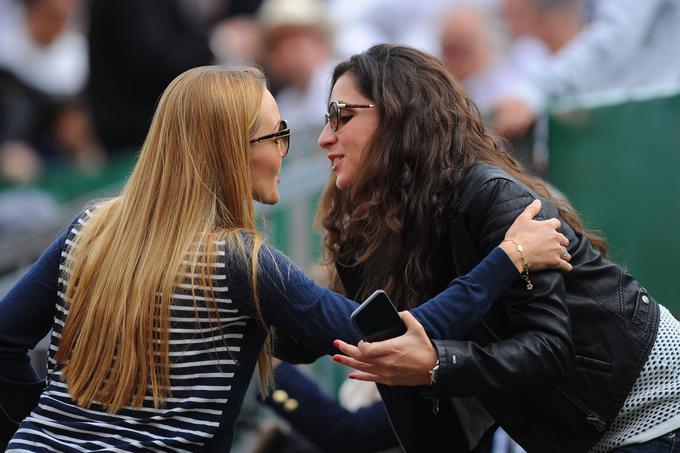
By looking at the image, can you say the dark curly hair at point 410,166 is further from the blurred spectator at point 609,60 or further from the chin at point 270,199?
the blurred spectator at point 609,60

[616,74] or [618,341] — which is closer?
[618,341]

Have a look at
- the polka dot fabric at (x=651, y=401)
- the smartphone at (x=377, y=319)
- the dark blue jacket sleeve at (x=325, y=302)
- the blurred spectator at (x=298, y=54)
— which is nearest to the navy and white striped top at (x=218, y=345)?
the dark blue jacket sleeve at (x=325, y=302)

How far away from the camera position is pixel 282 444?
542 cm

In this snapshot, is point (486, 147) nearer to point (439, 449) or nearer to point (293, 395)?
point (439, 449)

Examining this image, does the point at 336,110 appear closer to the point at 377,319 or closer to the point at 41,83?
the point at 377,319

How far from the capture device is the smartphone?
2.91 metres

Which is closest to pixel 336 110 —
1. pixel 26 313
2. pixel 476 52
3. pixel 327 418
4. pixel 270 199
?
pixel 270 199

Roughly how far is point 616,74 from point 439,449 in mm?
3940

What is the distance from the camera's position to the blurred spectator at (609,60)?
21.3 ft

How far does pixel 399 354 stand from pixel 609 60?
4.52 metres

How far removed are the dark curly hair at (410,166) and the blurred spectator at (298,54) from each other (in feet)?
16.5

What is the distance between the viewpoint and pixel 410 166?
354 cm

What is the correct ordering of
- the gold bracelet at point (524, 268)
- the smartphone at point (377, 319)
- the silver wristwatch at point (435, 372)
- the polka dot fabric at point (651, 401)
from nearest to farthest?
the smartphone at point (377, 319), the silver wristwatch at point (435, 372), the gold bracelet at point (524, 268), the polka dot fabric at point (651, 401)

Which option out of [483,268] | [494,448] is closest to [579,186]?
[494,448]
